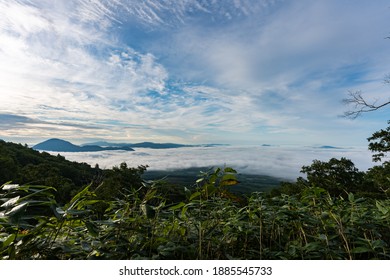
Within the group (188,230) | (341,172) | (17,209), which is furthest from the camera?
(341,172)

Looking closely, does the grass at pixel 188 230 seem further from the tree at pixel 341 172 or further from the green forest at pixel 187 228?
the tree at pixel 341 172

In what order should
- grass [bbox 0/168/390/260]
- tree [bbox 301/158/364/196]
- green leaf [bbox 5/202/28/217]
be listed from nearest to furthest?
green leaf [bbox 5/202/28/217], grass [bbox 0/168/390/260], tree [bbox 301/158/364/196]

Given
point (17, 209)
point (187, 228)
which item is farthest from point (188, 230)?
point (17, 209)

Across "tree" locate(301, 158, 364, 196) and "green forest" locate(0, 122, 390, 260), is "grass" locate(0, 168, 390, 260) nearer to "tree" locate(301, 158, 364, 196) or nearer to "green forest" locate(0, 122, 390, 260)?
"green forest" locate(0, 122, 390, 260)

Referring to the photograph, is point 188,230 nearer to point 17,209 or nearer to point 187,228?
point 187,228

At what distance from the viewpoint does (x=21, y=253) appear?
2.76ft

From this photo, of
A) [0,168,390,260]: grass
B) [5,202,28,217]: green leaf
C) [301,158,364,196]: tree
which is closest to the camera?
[5,202,28,217]: green leaf

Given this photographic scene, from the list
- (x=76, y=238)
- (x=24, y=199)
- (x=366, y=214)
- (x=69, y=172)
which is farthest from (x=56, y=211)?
(x=69, y=172)

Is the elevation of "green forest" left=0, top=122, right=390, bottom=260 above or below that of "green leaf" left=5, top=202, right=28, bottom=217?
below

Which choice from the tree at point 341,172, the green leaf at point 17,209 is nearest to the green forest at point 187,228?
the green leaf at point 17,209

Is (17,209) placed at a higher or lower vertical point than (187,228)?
higher

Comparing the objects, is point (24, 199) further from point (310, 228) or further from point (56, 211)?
point (310, 228)

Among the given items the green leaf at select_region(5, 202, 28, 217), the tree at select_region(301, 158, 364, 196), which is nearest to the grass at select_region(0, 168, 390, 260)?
the green leaf at select_region(5, 202, 28, 217)
